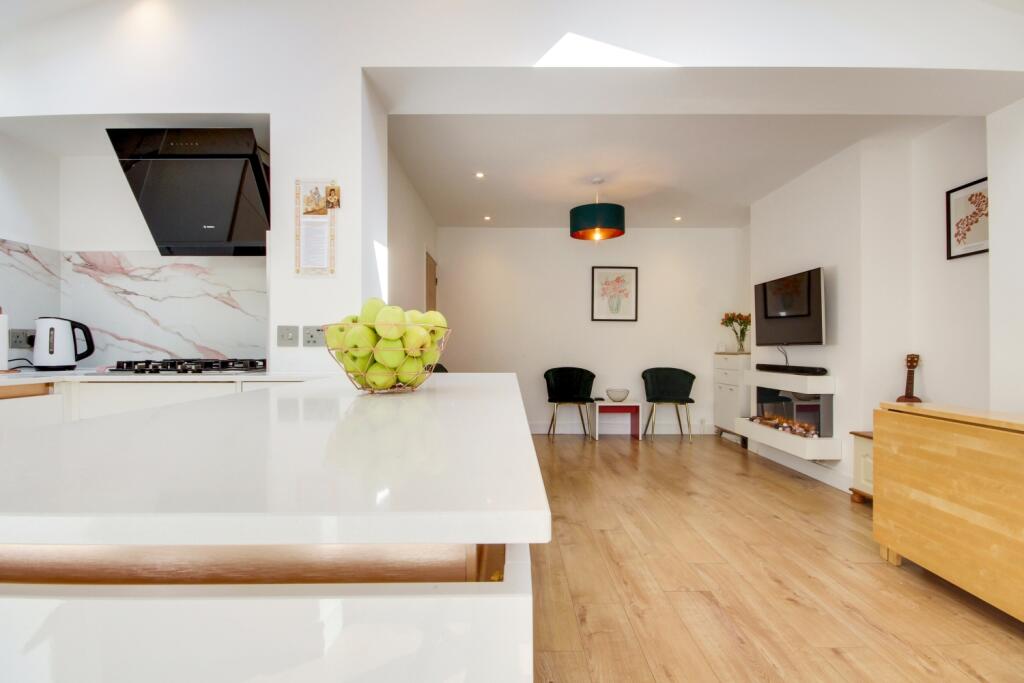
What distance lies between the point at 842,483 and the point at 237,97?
4456mm

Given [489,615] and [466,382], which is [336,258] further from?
[489,615]

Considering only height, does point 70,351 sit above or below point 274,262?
below

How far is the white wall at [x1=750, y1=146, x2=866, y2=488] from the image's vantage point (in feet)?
10.9

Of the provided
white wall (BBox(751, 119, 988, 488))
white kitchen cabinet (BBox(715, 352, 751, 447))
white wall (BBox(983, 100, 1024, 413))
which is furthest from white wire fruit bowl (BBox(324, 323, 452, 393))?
white kitchen cabinet (BBox(715, 352, 751, 447))

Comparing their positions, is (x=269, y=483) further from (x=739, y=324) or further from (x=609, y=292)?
(x=739, y=324)

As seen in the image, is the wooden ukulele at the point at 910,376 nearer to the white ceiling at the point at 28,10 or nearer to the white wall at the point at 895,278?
the white wall at the point at 895,278

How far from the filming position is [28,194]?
273cm

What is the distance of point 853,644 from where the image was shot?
5.29ft

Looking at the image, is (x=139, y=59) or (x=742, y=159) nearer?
(x=139, y=59)

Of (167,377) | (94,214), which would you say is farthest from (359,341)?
(94,214)

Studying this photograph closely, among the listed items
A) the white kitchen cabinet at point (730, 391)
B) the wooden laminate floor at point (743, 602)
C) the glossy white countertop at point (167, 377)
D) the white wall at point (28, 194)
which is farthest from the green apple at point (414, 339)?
the white kitchen cabinet at point (730, 391)

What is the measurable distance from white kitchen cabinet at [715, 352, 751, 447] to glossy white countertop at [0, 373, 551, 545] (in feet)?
16.0

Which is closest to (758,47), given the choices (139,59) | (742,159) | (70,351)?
(742,159)

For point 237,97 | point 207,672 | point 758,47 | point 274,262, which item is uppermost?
point 758,47
